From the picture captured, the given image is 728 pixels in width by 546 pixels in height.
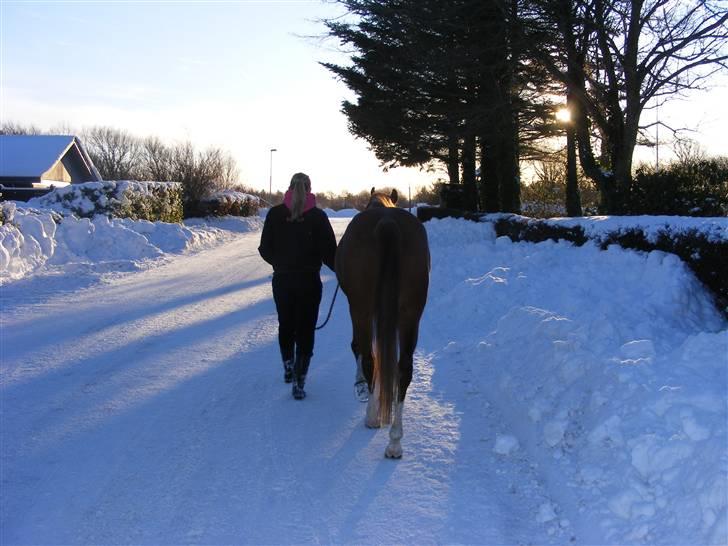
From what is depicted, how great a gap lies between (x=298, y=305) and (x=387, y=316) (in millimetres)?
1521

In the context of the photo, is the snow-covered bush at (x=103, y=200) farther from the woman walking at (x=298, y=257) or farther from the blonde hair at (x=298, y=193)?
the blonde hair at (x=298, y=193)

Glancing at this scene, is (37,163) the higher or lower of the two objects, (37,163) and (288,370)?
the higher

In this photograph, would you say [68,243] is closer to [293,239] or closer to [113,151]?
[293,239]

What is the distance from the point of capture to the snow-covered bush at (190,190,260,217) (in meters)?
31.3

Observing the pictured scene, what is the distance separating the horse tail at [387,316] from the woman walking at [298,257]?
1.18 metres

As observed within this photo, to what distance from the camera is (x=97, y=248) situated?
14.9 meters

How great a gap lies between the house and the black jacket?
36.6 metres

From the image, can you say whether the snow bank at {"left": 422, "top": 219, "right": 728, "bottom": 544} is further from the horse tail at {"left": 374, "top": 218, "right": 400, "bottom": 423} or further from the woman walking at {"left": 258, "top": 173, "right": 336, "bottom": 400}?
the woman walking at {"left": 258, "top": 173, "right": 336, "bottom": 400}

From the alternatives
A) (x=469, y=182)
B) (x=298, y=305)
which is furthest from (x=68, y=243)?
(x=469, y=182)

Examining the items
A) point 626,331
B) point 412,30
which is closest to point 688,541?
point 626,331

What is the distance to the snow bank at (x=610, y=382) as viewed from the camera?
3158 millimetres

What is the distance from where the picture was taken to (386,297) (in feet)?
14.7

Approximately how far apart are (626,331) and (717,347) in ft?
3.97

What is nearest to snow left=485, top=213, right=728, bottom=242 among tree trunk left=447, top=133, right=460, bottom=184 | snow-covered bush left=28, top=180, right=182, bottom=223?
tree trunk left=447, top=133, right=460, bottom=184
